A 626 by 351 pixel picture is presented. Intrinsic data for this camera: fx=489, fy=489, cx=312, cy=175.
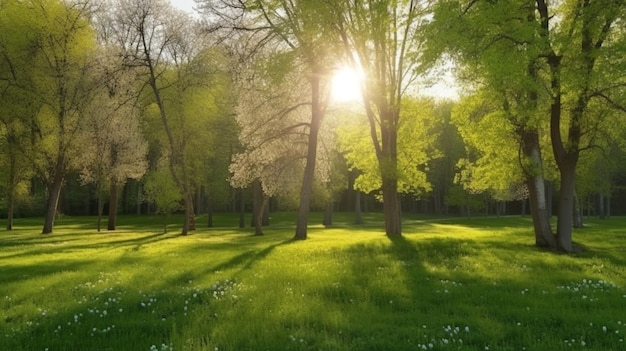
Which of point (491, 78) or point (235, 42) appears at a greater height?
point (235, 42)

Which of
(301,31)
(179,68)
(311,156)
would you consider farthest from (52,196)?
(301,31)

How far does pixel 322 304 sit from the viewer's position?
32.5 ft

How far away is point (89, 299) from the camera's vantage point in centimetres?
1097

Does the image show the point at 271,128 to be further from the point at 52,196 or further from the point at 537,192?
the point at 52,196

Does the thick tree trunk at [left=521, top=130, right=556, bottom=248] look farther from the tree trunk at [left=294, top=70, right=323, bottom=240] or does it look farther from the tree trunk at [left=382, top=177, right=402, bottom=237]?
the tree trunk at [left=294, top=70, right=323, bottom=240]

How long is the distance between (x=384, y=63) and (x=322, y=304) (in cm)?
1878

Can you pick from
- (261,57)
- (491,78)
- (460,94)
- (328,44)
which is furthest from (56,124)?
(491,78)

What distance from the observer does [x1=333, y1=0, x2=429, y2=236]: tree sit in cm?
2423

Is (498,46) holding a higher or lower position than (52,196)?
higher

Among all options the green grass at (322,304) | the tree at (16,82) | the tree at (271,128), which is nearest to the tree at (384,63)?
the tree at (271,128)

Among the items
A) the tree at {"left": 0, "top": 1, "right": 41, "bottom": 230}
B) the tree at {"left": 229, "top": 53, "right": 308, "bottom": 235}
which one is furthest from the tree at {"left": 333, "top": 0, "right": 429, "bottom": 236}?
the tree at {"left": 0, "top": 1, "right": 41, "bottom": 230}

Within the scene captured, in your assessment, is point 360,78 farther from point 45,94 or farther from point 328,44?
point 45,94

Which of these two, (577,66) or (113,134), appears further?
(113,134)

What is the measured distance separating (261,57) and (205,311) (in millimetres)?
19530
